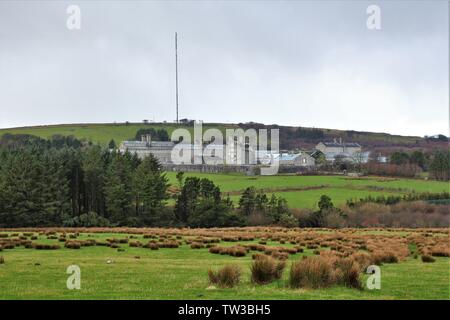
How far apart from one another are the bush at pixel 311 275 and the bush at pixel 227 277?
165 centimetres

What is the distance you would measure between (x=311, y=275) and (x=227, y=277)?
2.53 metres

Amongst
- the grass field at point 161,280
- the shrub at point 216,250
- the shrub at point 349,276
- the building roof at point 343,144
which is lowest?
the shrub at point 216,250

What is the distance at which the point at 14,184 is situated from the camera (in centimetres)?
7281

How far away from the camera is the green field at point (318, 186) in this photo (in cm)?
9188

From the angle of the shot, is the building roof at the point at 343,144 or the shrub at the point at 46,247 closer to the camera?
the shrub at the point at 46,247

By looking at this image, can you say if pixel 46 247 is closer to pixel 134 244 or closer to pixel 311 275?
pixel 134 244

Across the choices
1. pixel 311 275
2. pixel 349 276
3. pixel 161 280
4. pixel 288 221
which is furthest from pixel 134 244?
pixel 288 221

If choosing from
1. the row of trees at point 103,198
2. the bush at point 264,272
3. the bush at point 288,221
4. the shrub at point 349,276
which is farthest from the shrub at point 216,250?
the bush at point 288,221

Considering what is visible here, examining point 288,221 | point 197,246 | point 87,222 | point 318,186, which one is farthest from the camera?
point 318,186

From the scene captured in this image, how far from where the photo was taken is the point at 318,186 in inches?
4031

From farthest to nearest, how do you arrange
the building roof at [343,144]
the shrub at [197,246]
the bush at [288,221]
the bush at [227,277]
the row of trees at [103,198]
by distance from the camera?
the building roof at [343,144], the bush at [288,221], the row of trees at [103,198], the shrub at [197,246], the bush at [227,277]

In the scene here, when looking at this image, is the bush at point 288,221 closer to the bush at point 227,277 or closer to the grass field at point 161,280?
the grass field at point 161,280
